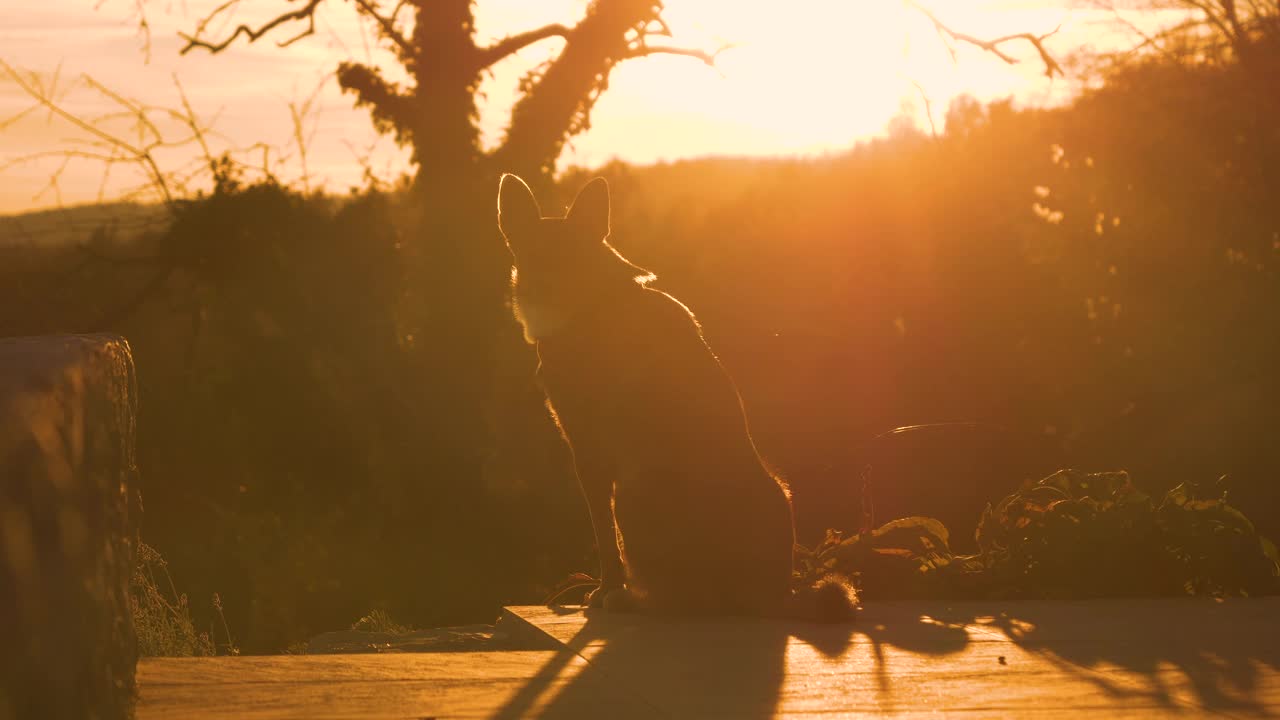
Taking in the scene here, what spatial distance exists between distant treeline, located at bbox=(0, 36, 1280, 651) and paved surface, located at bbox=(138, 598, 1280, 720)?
3.16 m

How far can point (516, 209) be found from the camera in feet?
18.1

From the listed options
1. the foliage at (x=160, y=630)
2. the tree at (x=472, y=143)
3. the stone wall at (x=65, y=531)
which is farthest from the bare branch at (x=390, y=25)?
the stone wall at (x=65, y=531)

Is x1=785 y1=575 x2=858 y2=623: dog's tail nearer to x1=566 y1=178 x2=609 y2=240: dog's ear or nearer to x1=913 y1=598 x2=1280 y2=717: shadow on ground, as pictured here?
x1=913 y1=598 x2=1280 y2=717: shadow on ground

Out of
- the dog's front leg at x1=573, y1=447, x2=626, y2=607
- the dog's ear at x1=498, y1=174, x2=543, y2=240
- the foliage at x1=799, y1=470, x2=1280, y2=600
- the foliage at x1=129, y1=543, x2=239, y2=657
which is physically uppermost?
the dog's ear at x1=498, y1=174, x2=543, y2=240

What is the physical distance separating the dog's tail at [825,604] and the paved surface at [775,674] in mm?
63

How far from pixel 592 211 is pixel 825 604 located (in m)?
1.96

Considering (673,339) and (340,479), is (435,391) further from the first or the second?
(673,339)

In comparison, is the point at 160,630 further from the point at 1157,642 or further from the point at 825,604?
the point at 1157,642

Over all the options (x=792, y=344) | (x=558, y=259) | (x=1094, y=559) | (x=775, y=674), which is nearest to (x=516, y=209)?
(x=558, y=259)

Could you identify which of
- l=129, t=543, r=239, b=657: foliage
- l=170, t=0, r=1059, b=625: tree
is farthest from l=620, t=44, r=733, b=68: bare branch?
l=129, t=543, r=239, b=657: foliage

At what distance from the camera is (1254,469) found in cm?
2030

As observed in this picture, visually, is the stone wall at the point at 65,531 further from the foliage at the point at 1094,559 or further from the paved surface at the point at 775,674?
the foliage at the point at 1094,559

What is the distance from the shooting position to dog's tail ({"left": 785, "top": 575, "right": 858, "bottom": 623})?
482cm

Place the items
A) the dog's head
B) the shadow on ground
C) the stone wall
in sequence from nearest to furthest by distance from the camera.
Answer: the stone wall → the shadow on ground → the dog's head
